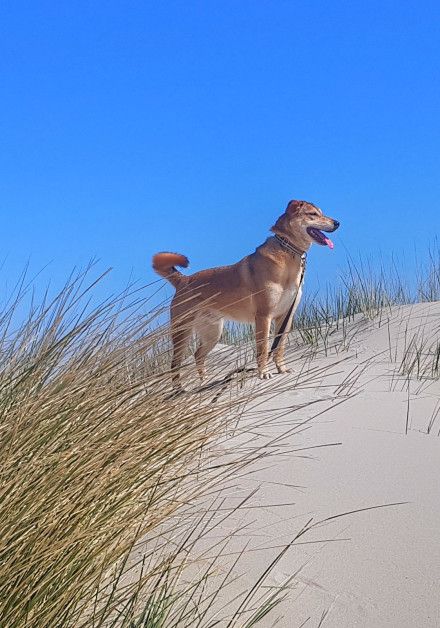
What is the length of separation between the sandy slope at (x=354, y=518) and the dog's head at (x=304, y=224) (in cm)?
336

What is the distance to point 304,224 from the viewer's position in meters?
8.14

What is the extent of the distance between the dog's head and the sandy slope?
11.0ft

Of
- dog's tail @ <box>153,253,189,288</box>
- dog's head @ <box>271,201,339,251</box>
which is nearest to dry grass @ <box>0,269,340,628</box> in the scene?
dog's tail @ <box>153,253,189,288</box>

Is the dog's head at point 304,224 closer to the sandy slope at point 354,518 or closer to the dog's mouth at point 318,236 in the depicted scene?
the dog's mouth at point 318,236

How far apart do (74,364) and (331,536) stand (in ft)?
4.17

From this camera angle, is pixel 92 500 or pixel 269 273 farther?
pixel 269 273

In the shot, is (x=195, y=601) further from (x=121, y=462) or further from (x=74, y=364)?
(x=74, y=364)

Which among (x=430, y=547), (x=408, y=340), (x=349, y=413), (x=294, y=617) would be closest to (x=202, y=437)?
(x=294, y=617)

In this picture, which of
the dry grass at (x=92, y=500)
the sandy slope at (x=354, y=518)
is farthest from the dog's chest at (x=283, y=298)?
the dry grass at (x=92, y=500)

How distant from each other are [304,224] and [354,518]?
518cm

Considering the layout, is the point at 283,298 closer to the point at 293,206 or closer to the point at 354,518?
the point at 293,206

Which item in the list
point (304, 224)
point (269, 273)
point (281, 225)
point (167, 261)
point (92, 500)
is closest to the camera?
point (92, 500)

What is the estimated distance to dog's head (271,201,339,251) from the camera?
8.14m

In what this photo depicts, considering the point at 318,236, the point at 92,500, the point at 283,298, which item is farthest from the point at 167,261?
the point at 92,500
